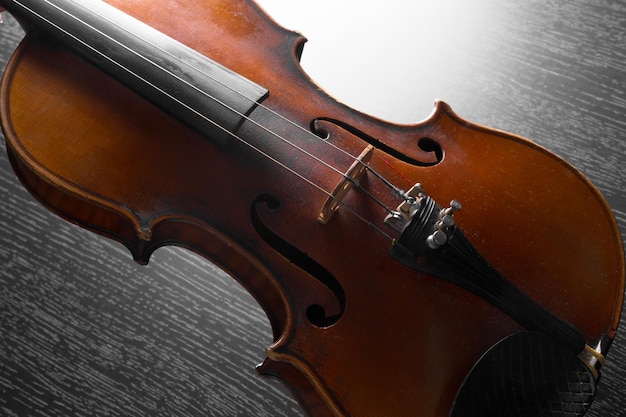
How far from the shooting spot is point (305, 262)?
1.17 metres

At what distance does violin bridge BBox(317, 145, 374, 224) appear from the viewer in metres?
1.14

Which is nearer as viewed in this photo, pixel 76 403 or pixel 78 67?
pixel 78 67

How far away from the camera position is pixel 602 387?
1.42 m

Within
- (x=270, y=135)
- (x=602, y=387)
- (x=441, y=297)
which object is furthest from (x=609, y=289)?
(x=270, y=135)

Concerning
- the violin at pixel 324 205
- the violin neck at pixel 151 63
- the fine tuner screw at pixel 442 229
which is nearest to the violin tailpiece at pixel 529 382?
the violin at pixel 324 205

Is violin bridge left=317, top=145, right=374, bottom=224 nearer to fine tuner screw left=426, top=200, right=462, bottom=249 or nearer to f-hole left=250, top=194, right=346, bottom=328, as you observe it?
f-hole left=250, top=194, right=346, bottom=328

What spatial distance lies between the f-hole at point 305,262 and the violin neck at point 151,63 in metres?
0.17

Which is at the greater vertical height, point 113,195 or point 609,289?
point 609,289

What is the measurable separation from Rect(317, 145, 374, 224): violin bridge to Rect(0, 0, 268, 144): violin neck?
0.83 ft

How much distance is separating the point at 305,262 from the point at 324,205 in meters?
0.12

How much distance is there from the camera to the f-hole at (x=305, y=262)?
114cm

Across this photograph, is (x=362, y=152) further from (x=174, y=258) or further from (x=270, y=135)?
(x=174, y=258)

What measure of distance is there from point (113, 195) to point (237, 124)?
1.01 feet

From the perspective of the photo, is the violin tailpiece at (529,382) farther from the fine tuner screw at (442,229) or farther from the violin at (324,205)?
the fine tuner screw at (442,229)
